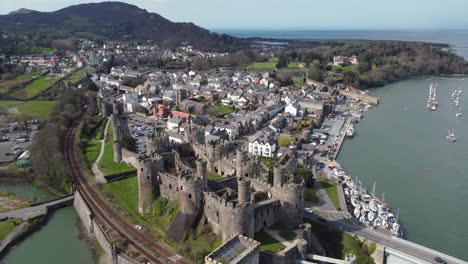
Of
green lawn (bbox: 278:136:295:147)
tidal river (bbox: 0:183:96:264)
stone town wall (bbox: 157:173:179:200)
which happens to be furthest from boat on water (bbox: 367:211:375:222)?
tidal river (bbox: 0:183:96:264)

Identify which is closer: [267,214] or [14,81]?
[267,214]

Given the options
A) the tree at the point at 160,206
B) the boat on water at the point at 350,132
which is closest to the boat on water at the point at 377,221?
the tree at the point at 160,206

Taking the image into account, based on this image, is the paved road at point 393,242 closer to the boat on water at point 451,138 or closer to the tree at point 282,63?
the boat on water at point 451,138

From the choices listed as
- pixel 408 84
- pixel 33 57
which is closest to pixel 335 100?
pixel 408 84

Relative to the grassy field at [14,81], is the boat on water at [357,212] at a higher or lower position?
lower

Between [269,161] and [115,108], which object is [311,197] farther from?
[115,108]

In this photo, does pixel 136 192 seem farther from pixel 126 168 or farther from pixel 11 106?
pixel 11 106

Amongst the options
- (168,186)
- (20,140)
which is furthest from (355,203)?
(20,140)
